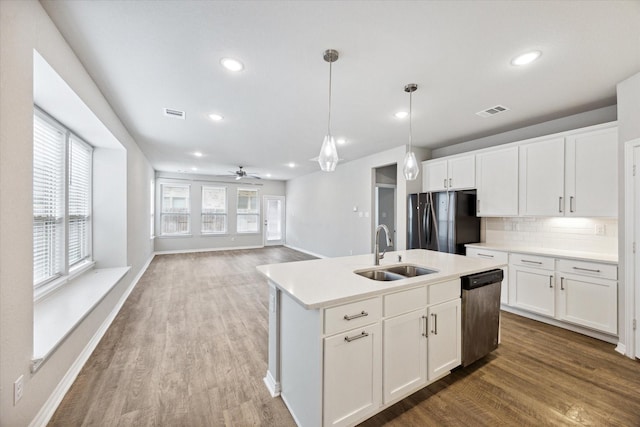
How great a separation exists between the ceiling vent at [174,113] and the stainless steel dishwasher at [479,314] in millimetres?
3785

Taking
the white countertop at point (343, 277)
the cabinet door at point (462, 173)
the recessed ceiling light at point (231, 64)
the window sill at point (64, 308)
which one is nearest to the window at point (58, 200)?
the window sill at point (64, 308)

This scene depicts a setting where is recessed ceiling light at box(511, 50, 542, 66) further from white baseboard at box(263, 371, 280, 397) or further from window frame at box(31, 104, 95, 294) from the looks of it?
window frame at box(31, 104, 95, 294)

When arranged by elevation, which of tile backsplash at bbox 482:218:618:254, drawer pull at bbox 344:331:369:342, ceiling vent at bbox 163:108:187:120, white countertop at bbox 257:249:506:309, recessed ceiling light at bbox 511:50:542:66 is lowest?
drawer pull at bbox 344:331:369:342

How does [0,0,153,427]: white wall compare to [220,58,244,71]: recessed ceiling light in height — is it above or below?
below

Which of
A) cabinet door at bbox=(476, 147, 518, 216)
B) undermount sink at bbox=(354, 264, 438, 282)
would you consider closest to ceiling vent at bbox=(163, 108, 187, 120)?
undermount sink at bbox=(354, 264, 438, 282)

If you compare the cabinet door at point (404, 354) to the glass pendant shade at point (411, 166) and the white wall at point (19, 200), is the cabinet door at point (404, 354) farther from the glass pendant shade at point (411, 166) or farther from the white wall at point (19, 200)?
the white wall at point (19, 200)

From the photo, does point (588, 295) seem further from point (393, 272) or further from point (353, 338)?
point (353, 338)

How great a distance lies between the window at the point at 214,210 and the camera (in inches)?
346

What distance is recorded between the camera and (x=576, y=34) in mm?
1835

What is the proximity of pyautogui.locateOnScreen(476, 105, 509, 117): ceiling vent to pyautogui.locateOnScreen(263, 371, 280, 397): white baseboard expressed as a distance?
379 cm

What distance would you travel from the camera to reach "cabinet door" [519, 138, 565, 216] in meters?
3.15

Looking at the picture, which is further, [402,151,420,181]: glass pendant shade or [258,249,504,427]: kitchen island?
[402,151,420,181]: glass pendant shade

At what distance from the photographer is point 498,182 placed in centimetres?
372

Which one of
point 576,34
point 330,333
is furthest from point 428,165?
point 330,333
